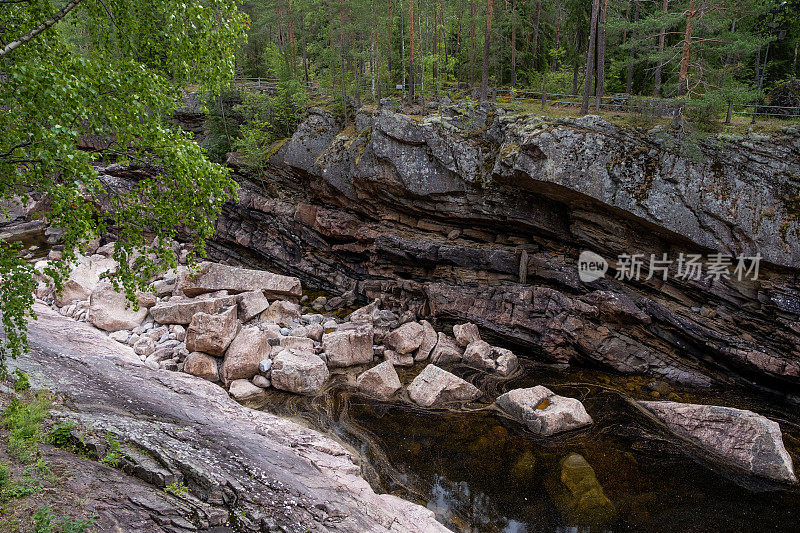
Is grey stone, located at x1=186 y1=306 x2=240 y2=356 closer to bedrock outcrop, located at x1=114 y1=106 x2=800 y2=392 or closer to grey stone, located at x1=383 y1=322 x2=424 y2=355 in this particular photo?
bedrock outcrop, located at x1=114 y1=106 x2=800 y2=392

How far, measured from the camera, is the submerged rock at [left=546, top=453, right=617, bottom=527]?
906cm

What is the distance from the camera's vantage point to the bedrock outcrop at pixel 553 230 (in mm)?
13992

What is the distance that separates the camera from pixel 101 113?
5.14 metres

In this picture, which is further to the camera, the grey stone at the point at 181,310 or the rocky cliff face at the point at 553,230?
the grey stone at the point at 181,310

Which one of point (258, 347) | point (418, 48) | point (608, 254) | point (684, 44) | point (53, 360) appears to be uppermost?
point (418, 48)

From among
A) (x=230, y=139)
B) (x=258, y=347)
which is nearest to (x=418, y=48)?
Result: (x=230, y=139)

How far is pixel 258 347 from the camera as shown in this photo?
46.1 ft

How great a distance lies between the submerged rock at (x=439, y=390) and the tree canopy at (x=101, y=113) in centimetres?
907

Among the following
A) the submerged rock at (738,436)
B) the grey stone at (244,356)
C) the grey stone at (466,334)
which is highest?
the grey stone at (244,356)

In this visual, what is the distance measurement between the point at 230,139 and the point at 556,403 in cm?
2385

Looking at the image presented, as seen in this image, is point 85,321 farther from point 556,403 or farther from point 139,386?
point 556,403

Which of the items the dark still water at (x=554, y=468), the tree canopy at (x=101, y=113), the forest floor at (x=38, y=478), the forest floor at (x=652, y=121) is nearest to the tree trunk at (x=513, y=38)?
the forest floor at (x=652, y=121)

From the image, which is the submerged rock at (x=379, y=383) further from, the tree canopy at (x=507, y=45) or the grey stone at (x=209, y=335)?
the tree canopy at (x=507, y=45)

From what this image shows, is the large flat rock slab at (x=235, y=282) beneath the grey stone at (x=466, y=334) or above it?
above
